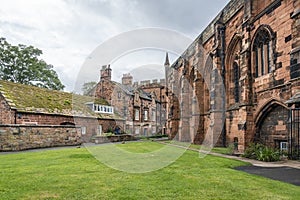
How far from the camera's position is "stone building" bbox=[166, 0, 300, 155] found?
38.6 ft

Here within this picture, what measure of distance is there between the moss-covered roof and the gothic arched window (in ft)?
61.4

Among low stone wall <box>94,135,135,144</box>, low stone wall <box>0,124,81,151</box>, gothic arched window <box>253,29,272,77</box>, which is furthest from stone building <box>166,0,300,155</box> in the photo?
low stone wall <box>0,124,81,151</box>

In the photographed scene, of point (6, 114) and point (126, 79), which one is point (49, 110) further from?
point (126, 79)

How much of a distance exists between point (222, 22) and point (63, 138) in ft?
53.2

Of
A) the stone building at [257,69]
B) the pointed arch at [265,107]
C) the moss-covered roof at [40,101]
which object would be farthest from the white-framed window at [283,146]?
the moss-covered roof at [40,101]

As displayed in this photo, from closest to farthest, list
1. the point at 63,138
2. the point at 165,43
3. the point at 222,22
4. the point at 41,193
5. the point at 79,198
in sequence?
the point at 79,198
the point at 41,193
the point at 165,43
the point at 222,22
the point at 63,138

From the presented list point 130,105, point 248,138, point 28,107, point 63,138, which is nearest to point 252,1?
point 248,138

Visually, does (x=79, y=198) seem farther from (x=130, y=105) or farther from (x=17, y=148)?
(x=130, y=105)

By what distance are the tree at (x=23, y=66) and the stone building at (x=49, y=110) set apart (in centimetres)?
1064

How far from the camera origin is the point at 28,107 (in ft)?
71.2

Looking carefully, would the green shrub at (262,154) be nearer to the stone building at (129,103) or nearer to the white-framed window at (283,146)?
the white-framed window at (283,146)

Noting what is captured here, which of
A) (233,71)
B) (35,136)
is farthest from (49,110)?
(233,71)

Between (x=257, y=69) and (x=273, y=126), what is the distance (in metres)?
3.55

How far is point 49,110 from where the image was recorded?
934 inches
